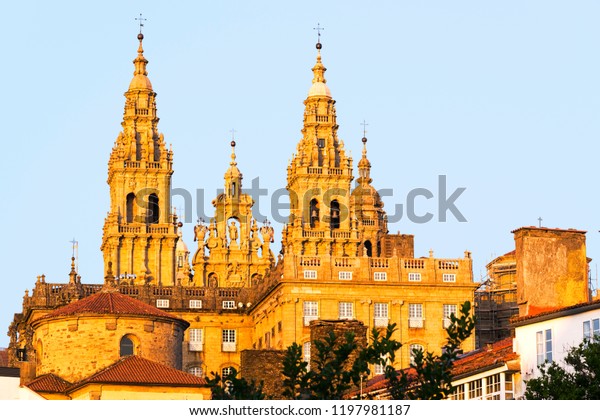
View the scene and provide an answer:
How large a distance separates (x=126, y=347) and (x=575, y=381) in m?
44.0

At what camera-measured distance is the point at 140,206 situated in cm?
15538

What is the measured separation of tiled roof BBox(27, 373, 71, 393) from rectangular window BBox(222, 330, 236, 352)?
144ft

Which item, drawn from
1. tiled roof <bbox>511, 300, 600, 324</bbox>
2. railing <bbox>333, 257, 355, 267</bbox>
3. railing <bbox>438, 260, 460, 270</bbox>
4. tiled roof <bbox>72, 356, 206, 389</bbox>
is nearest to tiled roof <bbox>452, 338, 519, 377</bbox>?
tiled roof <bbox>511, 300, 600, 324</bbox>

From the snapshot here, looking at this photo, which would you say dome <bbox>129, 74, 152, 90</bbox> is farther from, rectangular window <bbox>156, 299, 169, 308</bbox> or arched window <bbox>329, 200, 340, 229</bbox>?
rectangular window <bbox>156, 299, 169, 308</bbox>

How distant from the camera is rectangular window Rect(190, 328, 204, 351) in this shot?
135875 mm

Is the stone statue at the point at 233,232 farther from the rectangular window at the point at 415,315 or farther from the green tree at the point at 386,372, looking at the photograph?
the green tree at the point at 386,372

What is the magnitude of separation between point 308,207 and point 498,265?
45.3 feet

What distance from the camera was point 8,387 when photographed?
232 ft

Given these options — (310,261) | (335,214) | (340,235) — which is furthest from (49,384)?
(335,214)

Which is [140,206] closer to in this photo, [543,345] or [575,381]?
[543,345]

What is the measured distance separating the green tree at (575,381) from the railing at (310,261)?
7341 centimetres
